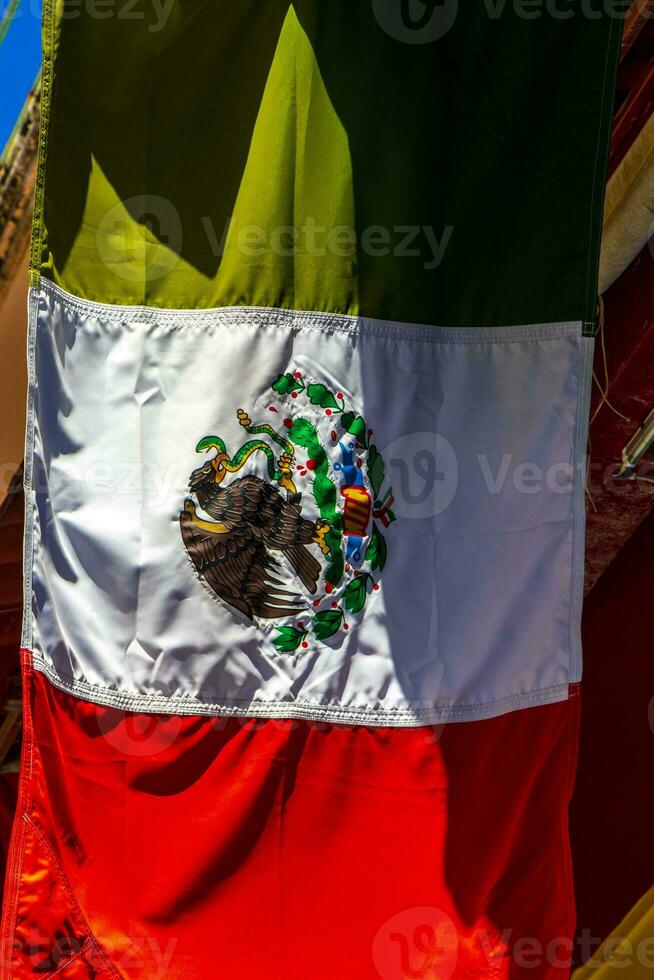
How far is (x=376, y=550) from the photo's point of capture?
153cm

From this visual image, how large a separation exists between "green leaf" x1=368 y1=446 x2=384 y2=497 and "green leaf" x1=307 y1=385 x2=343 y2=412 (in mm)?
99

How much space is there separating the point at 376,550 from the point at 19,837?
864 mm

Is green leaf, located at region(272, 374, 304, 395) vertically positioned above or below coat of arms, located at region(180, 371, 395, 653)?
above

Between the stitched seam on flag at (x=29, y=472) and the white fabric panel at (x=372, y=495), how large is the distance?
0.03 m

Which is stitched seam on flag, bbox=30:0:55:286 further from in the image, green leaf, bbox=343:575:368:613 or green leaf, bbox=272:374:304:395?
green leaf, bbox=343:575:368:613

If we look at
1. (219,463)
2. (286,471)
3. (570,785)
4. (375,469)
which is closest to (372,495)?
(375,469)

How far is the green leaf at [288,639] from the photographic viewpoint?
60.6 inches

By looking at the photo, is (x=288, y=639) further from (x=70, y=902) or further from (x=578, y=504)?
(x=70, y=902)

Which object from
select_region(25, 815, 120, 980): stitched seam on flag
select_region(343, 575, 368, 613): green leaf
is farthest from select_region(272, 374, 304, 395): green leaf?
select_region(25, 815, 120, 980): stitched seam on flag

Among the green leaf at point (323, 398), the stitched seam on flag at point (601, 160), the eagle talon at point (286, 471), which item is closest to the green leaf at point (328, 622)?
the eagle talon at point (286, 471)

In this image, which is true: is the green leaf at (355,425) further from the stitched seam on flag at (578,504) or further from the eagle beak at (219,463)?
the stitched seam on flag at (578,504)

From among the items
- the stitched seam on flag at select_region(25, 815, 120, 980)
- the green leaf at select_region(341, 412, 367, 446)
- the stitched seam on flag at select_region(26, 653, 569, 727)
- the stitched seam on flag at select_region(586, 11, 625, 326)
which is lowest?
the stitched seam on flag at select_region(25, 815, 120, 980)

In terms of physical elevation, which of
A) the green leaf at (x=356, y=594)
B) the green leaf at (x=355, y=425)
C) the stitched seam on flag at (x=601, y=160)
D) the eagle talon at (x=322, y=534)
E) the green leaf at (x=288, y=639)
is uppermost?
the stitched seam on flag at (x=601, y=160)

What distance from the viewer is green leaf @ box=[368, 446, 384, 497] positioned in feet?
5.01
